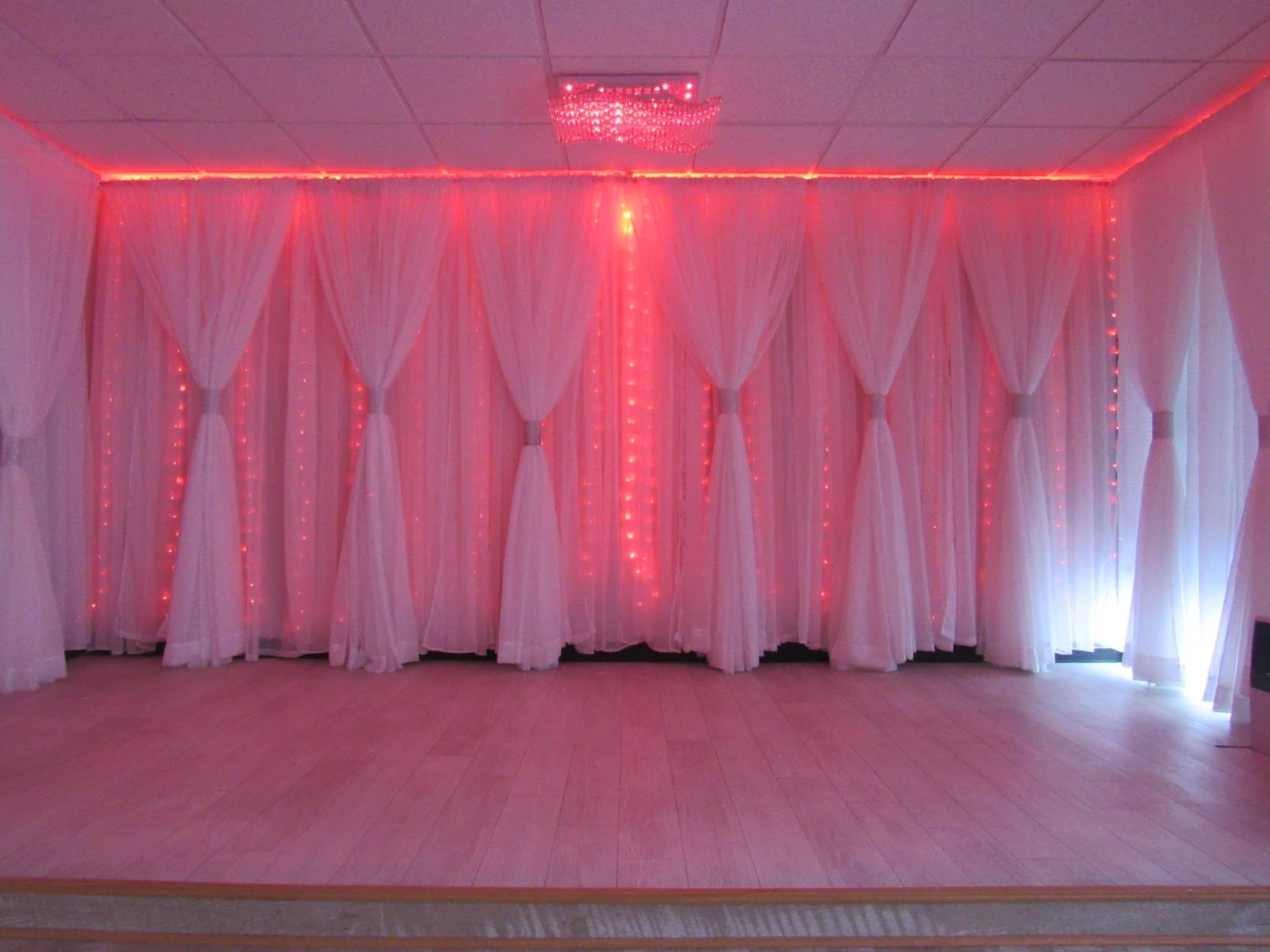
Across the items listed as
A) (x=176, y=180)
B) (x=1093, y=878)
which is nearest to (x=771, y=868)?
(x=1093, y=878)

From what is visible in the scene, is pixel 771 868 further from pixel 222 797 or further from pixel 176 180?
pixel 176 180

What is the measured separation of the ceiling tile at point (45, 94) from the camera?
356cm

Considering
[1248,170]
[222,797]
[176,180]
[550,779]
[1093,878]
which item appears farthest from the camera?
[176,180]

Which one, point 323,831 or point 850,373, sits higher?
point 850,373

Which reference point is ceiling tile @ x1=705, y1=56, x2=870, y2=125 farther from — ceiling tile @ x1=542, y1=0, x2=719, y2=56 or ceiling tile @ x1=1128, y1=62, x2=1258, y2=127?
ceiling tile @ x1=1128, y1=62, x2=1258, y2=127

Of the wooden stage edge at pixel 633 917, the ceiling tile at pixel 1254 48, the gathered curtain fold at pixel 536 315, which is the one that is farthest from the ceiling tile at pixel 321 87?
the ceiling tile at pixel 1254 48

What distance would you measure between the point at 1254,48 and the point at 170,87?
4.68 metres

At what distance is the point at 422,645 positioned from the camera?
4.79 meters

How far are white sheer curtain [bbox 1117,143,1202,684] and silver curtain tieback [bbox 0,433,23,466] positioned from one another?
19.6 feet

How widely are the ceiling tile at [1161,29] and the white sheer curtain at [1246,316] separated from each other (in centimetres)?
54

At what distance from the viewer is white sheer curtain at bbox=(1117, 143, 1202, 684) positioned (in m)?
4.24

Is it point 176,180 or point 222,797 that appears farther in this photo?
point 176,180

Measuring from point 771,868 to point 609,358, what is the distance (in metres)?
3.10

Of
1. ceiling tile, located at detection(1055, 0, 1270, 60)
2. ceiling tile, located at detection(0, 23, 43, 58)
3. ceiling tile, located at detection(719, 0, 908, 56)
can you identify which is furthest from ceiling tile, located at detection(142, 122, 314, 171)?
ceiling tile, located at detection(1055, 0, 1270, 60)
